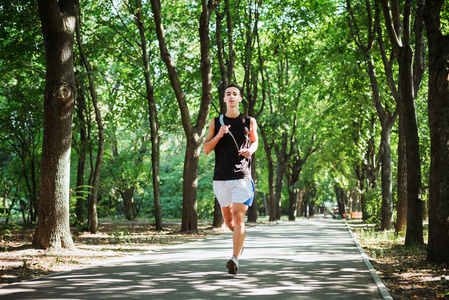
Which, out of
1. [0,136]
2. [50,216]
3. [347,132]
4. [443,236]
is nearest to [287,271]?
[443,236]

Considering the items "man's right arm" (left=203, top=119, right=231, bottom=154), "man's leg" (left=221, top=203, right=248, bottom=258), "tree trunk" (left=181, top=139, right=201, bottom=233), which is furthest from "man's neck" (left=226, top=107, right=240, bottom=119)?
"tree trunk" (left=181, top=139, right=201, bottom=233)

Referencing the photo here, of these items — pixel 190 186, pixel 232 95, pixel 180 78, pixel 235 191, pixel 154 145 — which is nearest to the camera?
pixel 235 191

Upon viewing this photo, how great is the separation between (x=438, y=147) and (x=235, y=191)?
378cm

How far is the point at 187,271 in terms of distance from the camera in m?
7.37

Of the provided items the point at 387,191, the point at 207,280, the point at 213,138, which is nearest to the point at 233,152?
the point at 213,138

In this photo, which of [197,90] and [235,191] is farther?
[197,90]

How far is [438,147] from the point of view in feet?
27.0

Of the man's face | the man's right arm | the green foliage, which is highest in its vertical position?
the green foliage

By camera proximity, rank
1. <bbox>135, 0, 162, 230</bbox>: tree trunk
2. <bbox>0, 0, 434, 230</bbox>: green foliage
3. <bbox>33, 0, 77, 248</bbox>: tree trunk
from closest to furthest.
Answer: <bbox>33, 0, 77, 248</bbox>: tree trunk → <bbox>0, 0, 434, 230</bbox>: green foliage → <bbox>135, 0, 162, 230</bbox>: tree trunk

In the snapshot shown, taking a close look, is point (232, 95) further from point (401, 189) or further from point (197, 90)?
point (197, 90)

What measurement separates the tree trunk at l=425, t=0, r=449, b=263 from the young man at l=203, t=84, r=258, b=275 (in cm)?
332

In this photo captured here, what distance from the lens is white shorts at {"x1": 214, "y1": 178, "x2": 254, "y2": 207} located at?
663 cm

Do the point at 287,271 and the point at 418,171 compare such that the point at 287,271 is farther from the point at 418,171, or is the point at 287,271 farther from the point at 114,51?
the point at 114,51

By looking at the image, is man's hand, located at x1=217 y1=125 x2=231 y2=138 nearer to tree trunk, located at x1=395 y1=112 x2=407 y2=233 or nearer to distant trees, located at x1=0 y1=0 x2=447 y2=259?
distant trees, located at x1=0 y1=0 x2=447 y2=259
